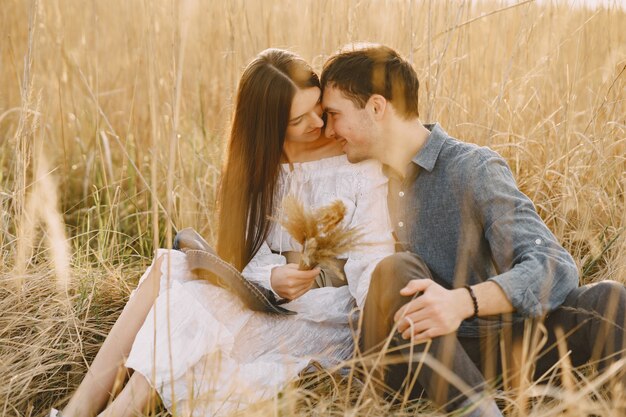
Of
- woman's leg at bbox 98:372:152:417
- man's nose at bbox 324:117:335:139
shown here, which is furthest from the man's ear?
woman's leg at bbox 98:372:152:417

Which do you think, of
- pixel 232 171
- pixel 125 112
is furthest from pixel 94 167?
pixel 232 171

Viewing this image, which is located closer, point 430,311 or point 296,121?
point 430,311

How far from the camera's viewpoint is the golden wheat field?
2.17 meters

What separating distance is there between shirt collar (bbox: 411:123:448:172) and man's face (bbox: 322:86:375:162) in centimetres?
14

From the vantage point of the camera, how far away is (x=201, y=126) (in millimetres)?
3064

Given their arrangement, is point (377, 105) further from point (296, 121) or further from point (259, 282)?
point (259, 282)

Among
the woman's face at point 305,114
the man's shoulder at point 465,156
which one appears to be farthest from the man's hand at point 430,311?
the woman's face at point 305,114

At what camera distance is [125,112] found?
339 centimetres

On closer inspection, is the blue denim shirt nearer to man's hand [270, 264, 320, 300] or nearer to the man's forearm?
the man's forearm

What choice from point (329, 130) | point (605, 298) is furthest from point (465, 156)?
point (605, 298)

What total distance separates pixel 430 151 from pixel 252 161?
1.78ft

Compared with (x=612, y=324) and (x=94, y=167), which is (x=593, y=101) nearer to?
(x=612, y=324)

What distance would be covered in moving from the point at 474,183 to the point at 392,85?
0.38m

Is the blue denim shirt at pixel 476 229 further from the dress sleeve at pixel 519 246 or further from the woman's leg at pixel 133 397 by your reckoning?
the woman's leg at pixel 133 397
